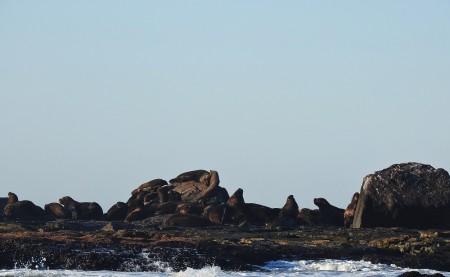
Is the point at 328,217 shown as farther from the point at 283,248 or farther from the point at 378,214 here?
the point at 283,248

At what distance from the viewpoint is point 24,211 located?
48219mm

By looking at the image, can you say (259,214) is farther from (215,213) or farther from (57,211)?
(57,211)

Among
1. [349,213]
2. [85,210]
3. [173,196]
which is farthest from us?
[173,196]

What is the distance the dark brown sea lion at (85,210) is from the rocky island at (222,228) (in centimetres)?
4

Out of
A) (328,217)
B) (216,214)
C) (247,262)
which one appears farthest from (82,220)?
(247,262)

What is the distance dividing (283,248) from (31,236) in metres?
7.05

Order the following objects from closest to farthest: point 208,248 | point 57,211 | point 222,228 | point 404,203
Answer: point 208,248
point 404,203
point 222,228
point 57,211

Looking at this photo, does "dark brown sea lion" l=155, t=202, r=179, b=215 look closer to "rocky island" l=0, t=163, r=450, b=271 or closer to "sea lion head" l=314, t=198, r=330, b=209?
"rocky island" l=0, t=163, r=450, b=271

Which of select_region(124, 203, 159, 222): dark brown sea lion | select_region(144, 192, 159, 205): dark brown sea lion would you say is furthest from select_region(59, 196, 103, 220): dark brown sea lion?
select_region(144, 192, 159, 205): dark brown sea lion

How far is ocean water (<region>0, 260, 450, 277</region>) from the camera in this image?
2981cm

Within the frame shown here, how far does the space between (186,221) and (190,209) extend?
400 cm

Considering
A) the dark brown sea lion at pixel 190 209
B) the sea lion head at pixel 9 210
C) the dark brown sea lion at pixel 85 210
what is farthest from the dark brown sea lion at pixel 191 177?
the sea lion head at pixel 9 210

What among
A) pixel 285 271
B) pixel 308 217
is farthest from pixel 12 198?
pixel 285 271

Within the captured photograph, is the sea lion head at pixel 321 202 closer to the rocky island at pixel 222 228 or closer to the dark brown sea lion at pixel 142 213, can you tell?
the rocky island at pixel 222 228
